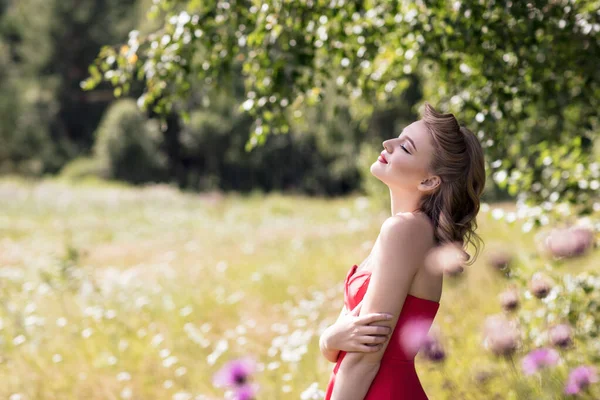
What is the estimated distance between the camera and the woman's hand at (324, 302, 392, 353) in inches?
77.2

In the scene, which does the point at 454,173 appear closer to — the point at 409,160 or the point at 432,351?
the point at 409,160

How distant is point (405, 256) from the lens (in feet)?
6.44

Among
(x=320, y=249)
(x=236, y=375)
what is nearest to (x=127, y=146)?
(x=320, y=249)

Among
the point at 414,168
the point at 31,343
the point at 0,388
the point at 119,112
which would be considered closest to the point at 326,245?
the point at 31,343

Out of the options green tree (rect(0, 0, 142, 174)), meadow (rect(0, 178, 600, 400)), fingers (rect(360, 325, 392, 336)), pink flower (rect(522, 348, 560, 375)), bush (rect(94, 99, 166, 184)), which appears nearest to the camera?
fingers (rect(360, 325, 392, 336))

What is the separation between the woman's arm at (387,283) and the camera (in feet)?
6.44

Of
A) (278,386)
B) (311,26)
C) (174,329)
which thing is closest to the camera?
(311,26)

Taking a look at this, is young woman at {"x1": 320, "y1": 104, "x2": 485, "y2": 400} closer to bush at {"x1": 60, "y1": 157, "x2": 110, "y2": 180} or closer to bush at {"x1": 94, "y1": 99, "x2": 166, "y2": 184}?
bush at {"x1": 94, "y1": 99, "x2": 166, "y2": 184}

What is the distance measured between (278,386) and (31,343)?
240cm

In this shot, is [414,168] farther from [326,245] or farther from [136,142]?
[136,142]

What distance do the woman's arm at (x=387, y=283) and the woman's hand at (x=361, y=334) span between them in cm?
3

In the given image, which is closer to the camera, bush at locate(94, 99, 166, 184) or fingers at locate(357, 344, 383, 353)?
fingers at locate(357, 344, 383, 353)

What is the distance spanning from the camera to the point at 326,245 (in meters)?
11.7

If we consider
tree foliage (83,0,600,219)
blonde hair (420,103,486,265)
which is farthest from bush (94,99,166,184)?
blonde hair (420,103,486,265)
